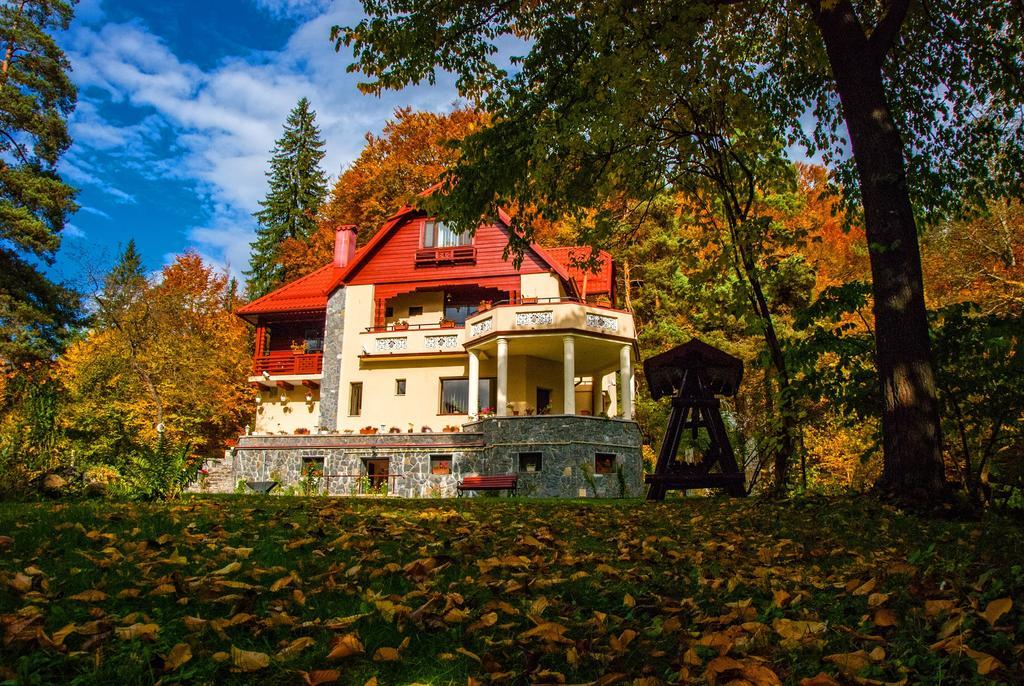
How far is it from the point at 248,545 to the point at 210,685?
2328 mm

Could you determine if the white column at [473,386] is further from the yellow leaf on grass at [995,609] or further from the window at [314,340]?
the yellow leaf on grass at [995,609]

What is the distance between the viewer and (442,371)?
88.9 feet

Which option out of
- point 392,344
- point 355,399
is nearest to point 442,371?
point 392,344

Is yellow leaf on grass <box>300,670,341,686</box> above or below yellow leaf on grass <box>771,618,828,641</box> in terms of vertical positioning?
below

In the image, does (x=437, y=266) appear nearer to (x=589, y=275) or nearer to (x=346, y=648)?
(x=589, y=275)

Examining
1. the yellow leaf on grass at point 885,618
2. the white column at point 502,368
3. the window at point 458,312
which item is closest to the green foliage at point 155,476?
the yellow leaf on grass at point 885,618

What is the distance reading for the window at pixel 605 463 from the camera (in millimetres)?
21328

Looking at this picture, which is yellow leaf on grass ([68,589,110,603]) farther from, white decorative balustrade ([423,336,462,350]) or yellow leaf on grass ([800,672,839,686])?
white decorative balustrade ([423,336,462,350])

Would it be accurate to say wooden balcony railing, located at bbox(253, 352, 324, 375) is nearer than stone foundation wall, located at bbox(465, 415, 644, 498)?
No

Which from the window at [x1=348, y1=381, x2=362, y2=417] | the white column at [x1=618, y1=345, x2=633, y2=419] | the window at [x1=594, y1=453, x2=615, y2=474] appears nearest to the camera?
the window at [x1=594, y1=453, x2=615, y2=474]

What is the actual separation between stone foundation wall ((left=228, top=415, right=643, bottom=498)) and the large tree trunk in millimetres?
12298

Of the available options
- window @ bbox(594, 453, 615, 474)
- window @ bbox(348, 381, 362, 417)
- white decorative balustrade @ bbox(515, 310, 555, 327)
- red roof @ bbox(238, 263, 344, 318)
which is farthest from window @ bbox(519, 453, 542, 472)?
red roof @ bbox(238, 263, 344, 318)

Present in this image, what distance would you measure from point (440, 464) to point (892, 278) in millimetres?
17020

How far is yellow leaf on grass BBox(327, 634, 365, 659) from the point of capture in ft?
8.37
